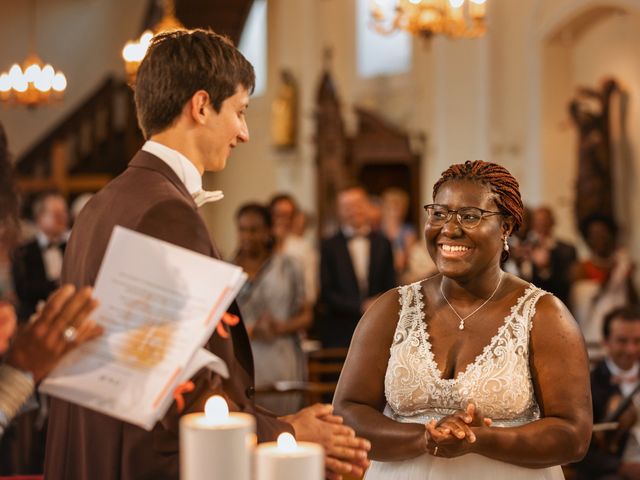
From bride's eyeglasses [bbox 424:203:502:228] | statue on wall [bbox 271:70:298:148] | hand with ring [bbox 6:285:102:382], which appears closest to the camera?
hand with ring [bbox 6:285:102:382]

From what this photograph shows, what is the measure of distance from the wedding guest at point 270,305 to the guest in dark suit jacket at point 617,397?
1942 mm

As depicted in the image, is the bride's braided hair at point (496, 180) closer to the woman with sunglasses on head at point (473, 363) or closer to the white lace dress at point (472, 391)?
the woman with sunglasses on head at point (473, 363)

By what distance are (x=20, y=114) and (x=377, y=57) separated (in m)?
6.25

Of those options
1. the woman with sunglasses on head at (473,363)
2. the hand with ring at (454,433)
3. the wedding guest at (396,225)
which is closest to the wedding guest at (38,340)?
the hand with ring at (454,433)

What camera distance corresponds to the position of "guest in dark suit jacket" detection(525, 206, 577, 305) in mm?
7219

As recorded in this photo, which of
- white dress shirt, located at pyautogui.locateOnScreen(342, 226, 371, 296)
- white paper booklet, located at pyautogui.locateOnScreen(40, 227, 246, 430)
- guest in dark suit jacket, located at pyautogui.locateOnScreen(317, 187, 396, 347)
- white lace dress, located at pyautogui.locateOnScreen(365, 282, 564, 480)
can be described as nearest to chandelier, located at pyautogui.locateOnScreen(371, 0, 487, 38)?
guest in dark suit jacket, located at pyautogui.locateOnScreen(317, 187, 396, 347)

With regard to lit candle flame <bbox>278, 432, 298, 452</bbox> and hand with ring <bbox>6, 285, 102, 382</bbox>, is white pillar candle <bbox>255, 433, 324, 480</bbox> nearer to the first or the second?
lit candle flame <bbox>278, 432, 298, 452</bbox>

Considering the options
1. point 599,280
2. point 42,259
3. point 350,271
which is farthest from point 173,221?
point 599,280

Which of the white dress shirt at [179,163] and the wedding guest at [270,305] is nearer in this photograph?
the white dress shirt at [179,163]

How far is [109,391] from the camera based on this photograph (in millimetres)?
1877

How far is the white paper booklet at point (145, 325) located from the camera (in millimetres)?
1843

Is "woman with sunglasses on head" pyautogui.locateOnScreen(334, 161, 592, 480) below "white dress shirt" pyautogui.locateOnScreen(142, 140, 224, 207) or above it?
below

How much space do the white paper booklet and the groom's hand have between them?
472mm

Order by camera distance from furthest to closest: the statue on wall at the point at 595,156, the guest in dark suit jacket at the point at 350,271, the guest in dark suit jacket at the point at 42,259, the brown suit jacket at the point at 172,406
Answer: the statue on wall at the point at 595,156
the guest in dark suit jacket at the point at 350,271
the guest in dark suit jacket at the point at 42,259
the brown suit jacket at the point at 172,406
